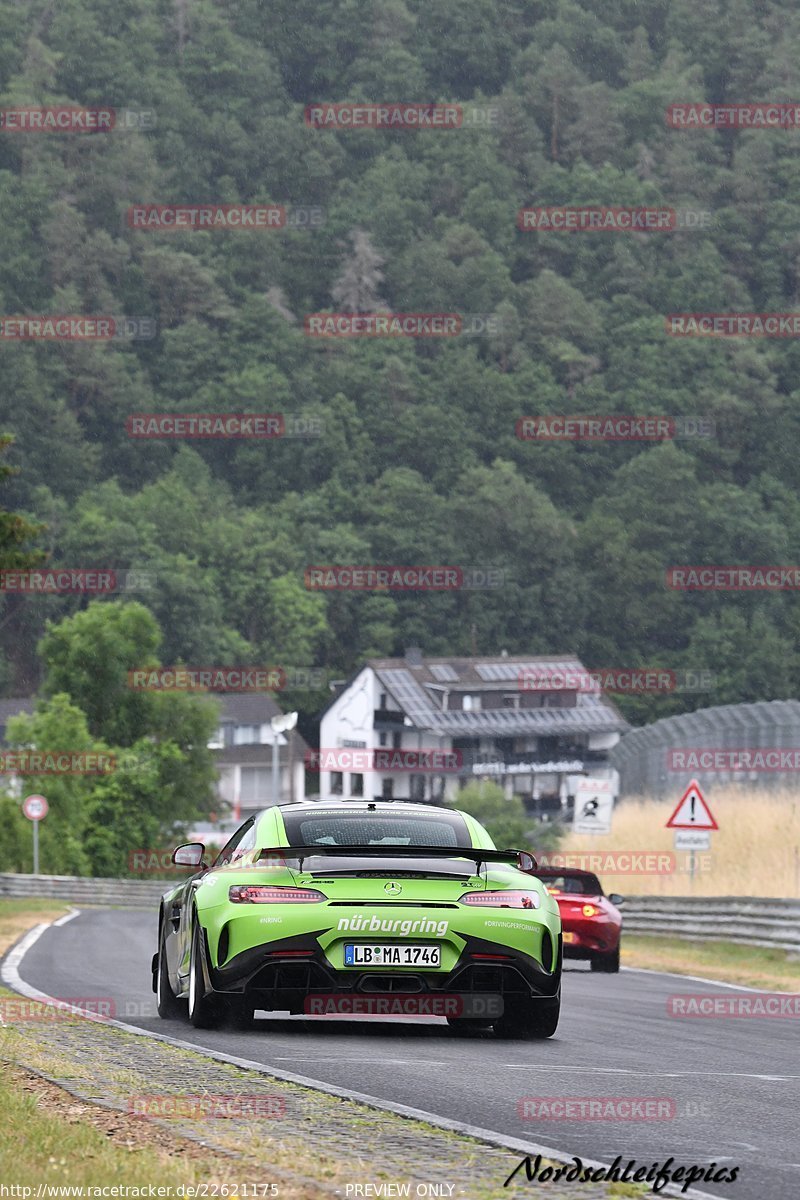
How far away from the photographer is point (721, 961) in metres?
26.7

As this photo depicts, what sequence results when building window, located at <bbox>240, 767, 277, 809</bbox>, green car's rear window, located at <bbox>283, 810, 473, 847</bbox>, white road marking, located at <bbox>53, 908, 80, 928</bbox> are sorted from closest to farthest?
green car's rear window, located at <bbox>283, 810, 473, 847</bbox>
white road marking, located at <bbox>53, 908, 80, 928</bbox>
building window, located at <bbox>240, 767, 277, 809</bbox>

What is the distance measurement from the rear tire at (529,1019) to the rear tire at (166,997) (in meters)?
1.88

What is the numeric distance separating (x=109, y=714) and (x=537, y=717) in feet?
125

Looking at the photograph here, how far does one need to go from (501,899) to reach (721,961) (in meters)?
16.0

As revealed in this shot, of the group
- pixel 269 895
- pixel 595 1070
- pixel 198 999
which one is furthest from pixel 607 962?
pixel 595 1070

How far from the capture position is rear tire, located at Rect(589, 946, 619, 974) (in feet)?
74.9

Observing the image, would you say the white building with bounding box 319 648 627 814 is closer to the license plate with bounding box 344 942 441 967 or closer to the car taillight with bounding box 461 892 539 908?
the car taillight with bounding box 461 892 539 908

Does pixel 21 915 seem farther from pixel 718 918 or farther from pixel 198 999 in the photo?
pixel 198 999

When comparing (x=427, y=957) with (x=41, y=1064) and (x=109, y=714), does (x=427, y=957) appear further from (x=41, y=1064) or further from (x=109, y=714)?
(x=109, y=714)

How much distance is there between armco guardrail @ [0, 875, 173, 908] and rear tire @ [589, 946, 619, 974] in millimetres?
30178

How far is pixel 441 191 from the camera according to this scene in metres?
195

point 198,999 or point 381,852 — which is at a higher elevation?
point 381,852

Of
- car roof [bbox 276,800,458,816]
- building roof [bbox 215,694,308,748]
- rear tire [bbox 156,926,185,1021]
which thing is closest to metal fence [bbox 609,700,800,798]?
rear tire [bbox 156,926,185,1021]

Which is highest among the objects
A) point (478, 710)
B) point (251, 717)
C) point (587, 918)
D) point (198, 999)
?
point (478, 710)
